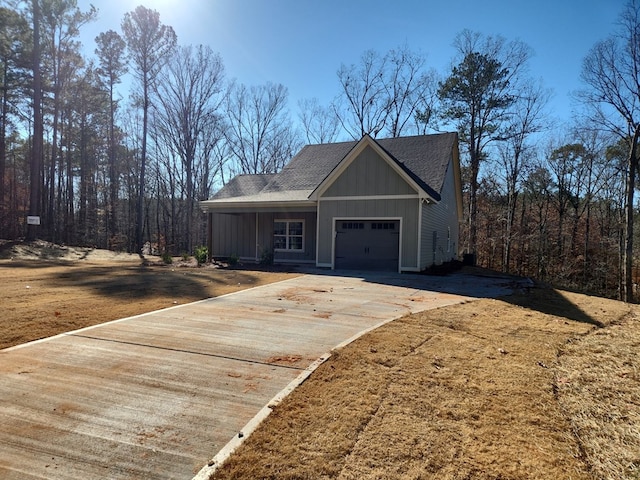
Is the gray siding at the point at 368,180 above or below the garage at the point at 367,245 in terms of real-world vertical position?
above

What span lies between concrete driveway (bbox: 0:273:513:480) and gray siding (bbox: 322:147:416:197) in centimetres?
777

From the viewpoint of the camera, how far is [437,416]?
2.88 meters

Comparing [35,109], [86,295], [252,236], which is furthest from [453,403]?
[35,109]

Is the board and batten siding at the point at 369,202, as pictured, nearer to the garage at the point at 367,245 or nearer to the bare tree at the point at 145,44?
the garage at the point at 367,245

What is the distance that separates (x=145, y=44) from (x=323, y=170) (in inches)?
609

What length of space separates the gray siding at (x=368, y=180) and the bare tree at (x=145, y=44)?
49.0 ft

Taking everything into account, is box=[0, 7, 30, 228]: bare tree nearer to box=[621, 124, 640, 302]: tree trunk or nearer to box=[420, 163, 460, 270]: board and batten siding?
box=[420, 163, 460, 270]: board and batten siding

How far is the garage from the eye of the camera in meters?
14.1

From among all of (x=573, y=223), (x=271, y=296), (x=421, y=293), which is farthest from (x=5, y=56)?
(x=573, y=223)

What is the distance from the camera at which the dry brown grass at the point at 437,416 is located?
2.27m

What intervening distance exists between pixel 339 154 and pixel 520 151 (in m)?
14.4

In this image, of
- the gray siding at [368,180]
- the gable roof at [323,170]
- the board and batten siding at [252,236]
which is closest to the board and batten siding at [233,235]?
the board and batten siding at [252,236]

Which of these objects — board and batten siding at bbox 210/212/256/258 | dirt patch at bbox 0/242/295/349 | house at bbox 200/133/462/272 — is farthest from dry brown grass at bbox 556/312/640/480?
board and batten siding at bbox 210/212/256/258

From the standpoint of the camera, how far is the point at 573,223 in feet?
80.3
